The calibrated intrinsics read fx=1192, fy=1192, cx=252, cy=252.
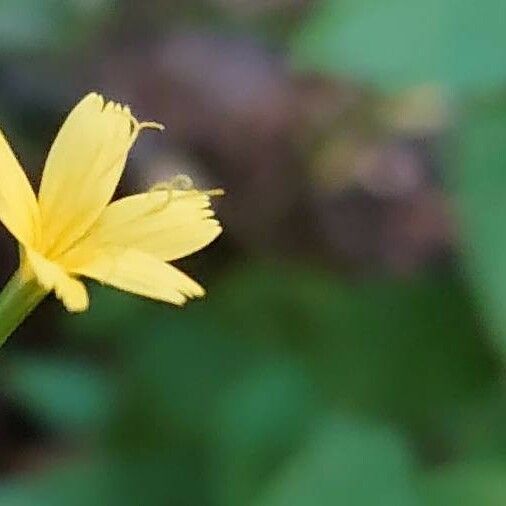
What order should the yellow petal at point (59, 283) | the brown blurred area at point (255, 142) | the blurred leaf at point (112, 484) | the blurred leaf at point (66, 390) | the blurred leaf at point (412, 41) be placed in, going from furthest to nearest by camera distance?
1. the brown blurred area at point (255, 142)
2. the blurred leaf at point (66, 390)
3. the blurred leaf at point (112, 484)
4. the blurred leaf at point (412, 41)
5. the yellow petal at point (59, 283)

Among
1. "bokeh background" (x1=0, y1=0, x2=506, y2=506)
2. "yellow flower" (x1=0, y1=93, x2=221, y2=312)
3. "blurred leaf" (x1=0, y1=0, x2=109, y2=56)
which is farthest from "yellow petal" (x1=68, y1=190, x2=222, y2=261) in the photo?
"blurred leaf" (x1=0, y1=0, x2=109, y2=56)

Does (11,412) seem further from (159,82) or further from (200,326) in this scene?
(159,82)

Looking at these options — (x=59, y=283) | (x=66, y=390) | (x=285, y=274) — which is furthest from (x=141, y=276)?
(x=285, y=274)

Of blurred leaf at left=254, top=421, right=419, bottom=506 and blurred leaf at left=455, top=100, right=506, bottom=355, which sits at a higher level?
blurred leaf at left=455, top=100, right=506, bottom=355

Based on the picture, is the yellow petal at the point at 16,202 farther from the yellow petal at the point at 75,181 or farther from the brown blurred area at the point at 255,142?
the brown blurred area at the point at 255,142

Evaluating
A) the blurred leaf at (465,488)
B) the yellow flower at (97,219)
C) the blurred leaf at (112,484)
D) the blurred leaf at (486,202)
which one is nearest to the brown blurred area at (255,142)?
the blurred leaf at (112,484)

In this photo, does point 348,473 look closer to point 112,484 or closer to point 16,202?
point 112,484

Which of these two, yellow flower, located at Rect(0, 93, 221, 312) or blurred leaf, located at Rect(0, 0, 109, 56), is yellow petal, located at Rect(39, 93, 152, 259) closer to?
yellow flower, located at Rect(0, 93, 221, 312)

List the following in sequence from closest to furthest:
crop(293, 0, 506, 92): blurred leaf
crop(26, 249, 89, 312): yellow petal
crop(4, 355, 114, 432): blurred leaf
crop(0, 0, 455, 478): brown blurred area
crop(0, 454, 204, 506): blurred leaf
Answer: crop(26, 249, 89, 312): yellow petal, crop(293, 0, 506, 92): blurred leaf, crop(0, 454, 204, 506): blurred leaf, crop(4, 355, 114, 432): blurred leaf, crop(0, 0, 455, 478): brown blurred area
